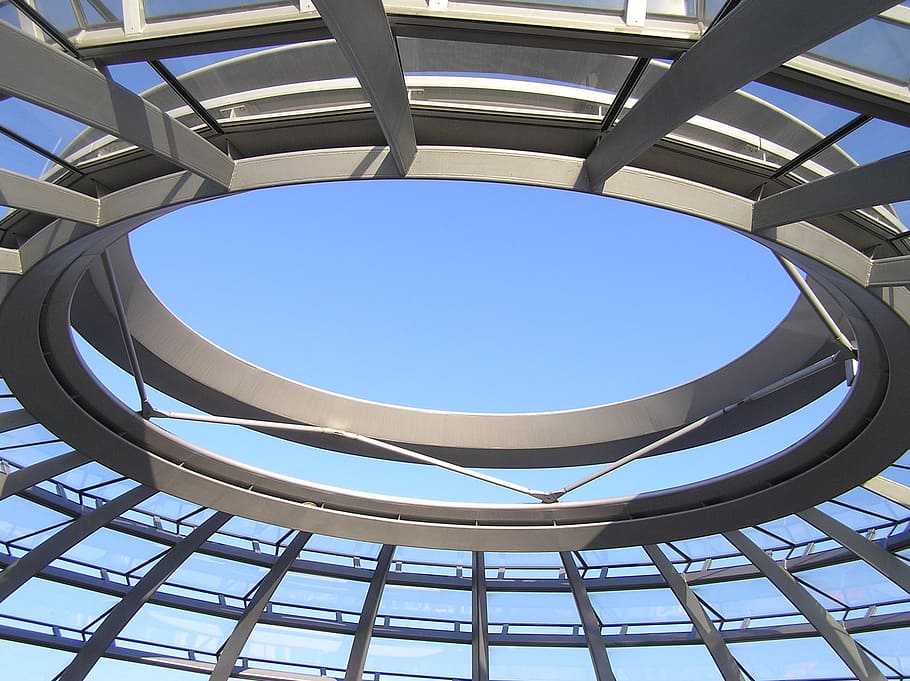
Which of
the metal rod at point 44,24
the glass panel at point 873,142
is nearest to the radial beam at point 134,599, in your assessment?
the metal rod at point 44,24

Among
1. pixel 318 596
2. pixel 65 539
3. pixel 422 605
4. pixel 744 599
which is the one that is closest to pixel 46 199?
pixel 65 539

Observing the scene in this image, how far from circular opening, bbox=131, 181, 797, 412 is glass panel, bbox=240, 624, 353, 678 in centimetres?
1056

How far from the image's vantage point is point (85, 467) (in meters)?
20.1

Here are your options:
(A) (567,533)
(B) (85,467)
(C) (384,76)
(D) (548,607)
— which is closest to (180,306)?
(B) (85,467)

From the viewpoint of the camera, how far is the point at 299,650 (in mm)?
26219

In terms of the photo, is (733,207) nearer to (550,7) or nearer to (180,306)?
(550,7)

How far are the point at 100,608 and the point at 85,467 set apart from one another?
6.78m

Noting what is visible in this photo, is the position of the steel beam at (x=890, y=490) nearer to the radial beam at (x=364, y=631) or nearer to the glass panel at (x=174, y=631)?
the radial beam at (x=364, y=631)

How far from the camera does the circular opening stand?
66.3 feet

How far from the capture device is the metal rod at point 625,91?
7965 mm

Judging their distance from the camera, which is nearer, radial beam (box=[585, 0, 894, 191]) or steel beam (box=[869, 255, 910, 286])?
radial beam (box=[585, 0, 894, 191])

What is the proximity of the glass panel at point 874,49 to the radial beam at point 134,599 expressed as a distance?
19835 millimetres

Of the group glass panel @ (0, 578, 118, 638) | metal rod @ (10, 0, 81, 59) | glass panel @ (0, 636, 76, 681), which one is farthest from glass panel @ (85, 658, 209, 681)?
metal rod @ (10, 0, 81, 59)

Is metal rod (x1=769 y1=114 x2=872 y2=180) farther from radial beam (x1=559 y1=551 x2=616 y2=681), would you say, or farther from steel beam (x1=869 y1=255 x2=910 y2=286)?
radial beam (x1=559 y1=551 x2=616 y2=681)
